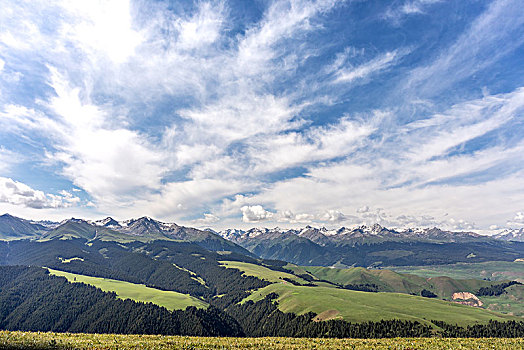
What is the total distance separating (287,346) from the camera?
164 feet

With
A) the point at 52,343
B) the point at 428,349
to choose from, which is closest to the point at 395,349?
the point at 428,349

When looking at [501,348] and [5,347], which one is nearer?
[5,347]

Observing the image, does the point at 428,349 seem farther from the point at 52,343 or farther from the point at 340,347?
the point at 52,343

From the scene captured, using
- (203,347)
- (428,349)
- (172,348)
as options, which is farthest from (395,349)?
(172,348)

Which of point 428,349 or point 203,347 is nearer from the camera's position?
Answer: point 203,347

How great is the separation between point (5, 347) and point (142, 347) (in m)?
16.5

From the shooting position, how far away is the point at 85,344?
40.2 meters

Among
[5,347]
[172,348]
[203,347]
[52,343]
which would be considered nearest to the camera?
[5,347]

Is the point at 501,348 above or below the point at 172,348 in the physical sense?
below

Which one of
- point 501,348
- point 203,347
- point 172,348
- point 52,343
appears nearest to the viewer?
point 52,343

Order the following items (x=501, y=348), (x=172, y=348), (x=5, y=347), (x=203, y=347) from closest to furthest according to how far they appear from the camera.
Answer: (x=5, y=347)
(x=172, y=348)
(x=203, y=347)
(x=501, y=348)

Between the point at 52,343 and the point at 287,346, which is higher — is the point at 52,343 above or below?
above

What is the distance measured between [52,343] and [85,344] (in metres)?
4.12

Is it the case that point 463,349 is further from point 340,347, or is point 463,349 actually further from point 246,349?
point 246,349
